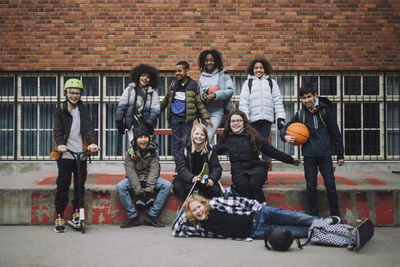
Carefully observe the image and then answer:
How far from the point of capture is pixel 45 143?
9797 millimetres

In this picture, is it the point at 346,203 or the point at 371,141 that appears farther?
the point at 371,141

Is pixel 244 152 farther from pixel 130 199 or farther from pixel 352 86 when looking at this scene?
pixel 352 86

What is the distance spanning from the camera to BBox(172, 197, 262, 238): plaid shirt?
4992 mm

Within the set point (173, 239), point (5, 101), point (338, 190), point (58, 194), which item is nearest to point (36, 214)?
point (58, 194)

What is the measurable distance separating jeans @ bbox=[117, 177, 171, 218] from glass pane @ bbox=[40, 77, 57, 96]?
17.0ft

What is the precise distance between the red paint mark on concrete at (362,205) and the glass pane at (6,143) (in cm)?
765

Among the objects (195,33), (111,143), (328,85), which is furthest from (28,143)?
(328,85)

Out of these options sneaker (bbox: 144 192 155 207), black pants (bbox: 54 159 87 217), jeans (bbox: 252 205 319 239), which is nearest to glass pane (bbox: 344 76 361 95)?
jeans (bbox: 252 205 319 239)

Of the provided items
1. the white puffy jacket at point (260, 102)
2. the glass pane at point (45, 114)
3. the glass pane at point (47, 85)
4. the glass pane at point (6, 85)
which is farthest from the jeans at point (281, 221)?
the glass pane at point (6, 85)

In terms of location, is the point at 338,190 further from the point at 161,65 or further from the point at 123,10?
the point at 123,10

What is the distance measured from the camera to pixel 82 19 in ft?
32.4

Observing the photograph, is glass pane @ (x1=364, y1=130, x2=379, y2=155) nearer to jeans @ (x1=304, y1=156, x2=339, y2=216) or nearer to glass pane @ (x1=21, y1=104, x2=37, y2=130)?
jeans @ (x1=304, y1=156, x2=339, y2=216)

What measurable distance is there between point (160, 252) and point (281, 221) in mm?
1493

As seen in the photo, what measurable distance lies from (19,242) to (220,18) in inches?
275
